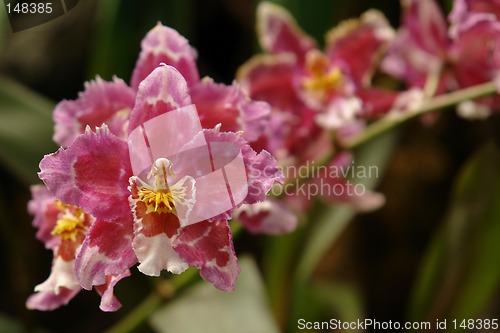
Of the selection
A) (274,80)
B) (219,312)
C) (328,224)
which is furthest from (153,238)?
(328,224)

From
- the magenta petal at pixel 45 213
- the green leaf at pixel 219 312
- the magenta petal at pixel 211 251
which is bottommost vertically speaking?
the green leaf at pixel 219 312

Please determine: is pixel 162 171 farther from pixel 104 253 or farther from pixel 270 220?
pixel 270 220

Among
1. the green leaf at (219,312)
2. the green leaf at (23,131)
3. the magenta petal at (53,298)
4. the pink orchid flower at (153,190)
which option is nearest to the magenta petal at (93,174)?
the pink orchid flower at (153,190)

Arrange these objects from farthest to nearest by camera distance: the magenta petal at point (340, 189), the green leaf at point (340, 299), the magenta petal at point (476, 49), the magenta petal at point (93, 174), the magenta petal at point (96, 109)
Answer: the green leaf at point (340, 299), the magenta petal at point (340, 189), the magenta petal at point (476, 49), the magenta petal at point (96, 109), the magenta petal at point (93, 174)

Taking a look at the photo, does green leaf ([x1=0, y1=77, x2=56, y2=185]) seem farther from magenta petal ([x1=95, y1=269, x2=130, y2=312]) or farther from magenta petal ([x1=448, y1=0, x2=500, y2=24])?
magenta petal ([x1=448, y1=0, x2=500, y2=24])

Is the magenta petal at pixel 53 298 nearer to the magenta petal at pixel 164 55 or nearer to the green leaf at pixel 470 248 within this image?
the magenta petal at pixel 164 55

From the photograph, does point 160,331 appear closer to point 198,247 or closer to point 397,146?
point 198,247
